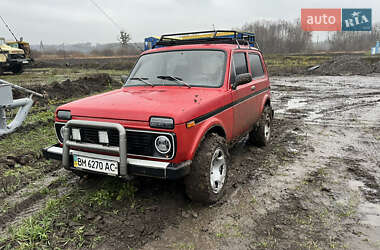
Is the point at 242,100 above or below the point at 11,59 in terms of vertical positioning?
below

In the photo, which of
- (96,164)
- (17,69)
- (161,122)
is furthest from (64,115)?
(17,69)

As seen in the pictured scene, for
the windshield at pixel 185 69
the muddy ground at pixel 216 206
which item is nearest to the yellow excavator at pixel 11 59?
the muddy ground at pixel 216 206

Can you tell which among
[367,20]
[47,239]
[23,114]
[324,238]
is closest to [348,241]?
[324,238]

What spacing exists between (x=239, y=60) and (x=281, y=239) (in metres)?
2.89

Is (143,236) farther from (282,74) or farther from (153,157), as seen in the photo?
(282,74)

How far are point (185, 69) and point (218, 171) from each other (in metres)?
1.61

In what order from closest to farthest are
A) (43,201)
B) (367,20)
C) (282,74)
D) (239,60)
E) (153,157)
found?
(153,157) < (43,201) < (239,60) < (282,74) < (367,20)

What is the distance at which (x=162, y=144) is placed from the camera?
124 inches

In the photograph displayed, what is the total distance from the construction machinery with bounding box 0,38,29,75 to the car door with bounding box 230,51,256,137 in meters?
22.3

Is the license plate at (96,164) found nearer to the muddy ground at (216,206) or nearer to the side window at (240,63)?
the muddy ground at (216,206)

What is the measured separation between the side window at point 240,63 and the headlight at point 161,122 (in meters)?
1.92

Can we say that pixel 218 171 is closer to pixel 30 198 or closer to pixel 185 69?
pixel 185 69

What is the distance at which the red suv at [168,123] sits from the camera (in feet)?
10.3

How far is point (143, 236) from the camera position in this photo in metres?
3.09
